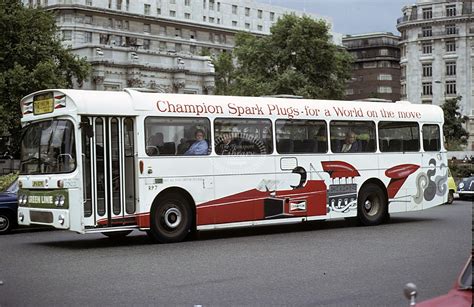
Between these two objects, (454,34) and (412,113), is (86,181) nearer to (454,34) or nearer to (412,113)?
(412,113)

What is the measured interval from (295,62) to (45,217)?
64155 millimetres

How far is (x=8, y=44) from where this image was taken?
176 ft

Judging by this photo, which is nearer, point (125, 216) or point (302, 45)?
point (125, 216)

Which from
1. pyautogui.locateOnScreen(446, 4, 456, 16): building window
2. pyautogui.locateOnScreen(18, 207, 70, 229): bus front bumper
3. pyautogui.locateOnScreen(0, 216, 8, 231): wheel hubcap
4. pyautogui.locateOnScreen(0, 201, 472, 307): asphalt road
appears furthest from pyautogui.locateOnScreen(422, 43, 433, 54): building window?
pyautogui.locateOnScreen(18, 207, 70, 229): bus front bumper

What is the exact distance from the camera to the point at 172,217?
56.3 feet

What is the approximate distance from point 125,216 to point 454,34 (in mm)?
111196

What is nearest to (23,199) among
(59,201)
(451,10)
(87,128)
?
(59,201)

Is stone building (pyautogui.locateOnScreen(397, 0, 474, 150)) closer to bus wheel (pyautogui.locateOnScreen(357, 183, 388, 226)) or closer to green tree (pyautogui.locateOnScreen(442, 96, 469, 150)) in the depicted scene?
green tree (pyautogui.locateOnScreen(442, 96, 469, 150))

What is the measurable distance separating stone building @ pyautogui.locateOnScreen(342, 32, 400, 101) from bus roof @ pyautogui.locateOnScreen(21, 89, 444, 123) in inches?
4851

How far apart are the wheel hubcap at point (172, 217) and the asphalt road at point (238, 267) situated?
0.49 meters

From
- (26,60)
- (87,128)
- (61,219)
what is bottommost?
(61,219)

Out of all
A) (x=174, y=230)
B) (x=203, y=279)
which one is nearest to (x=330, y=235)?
(x=174, y=230)

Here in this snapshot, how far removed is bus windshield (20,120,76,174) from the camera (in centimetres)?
1593

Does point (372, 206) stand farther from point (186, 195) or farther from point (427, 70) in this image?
point (427, 70)
